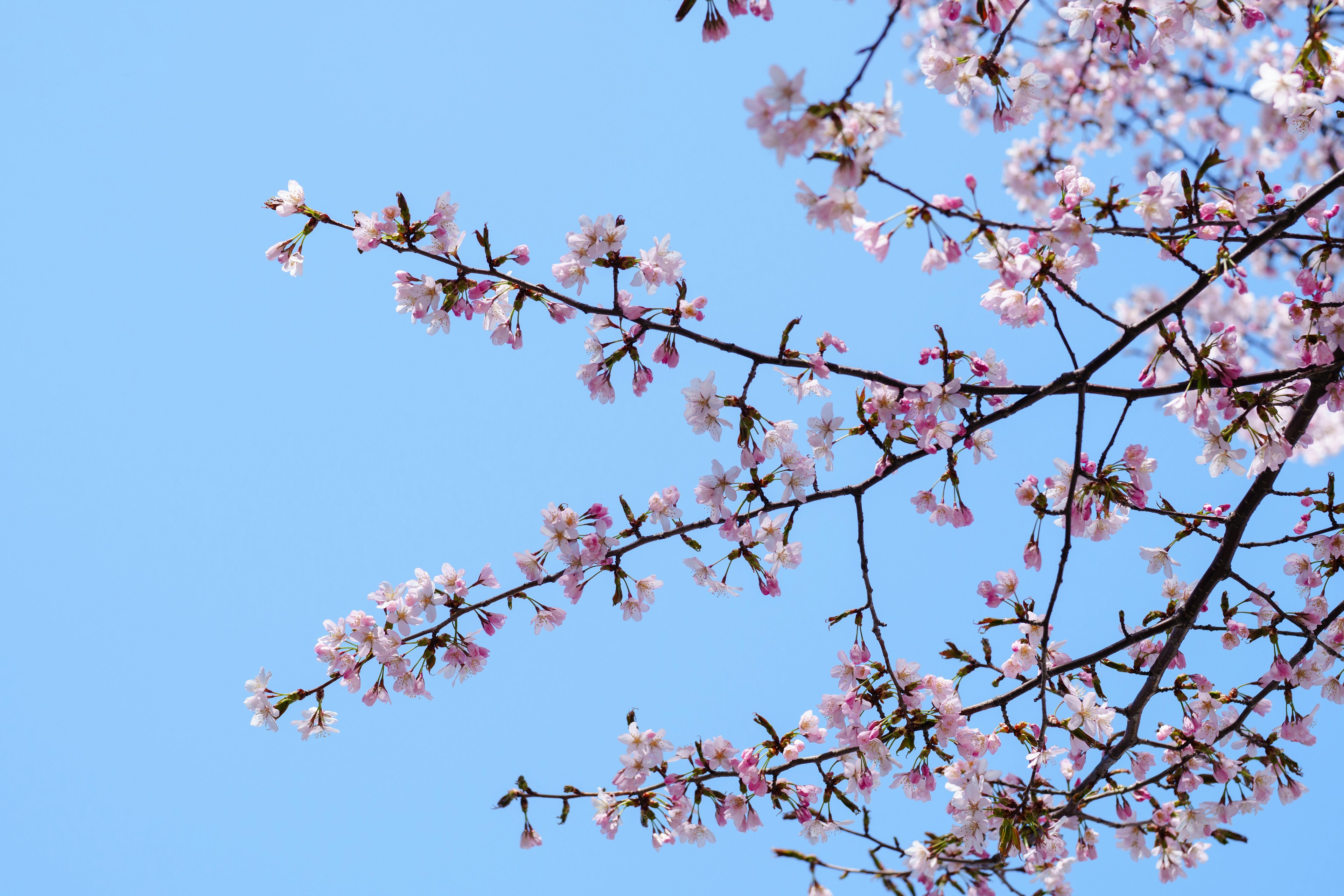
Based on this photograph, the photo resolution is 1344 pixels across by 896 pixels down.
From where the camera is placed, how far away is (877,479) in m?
3.40

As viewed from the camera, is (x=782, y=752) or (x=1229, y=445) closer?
(x=1229, y=445)

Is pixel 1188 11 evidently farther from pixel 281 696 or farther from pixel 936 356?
pixel 281 696

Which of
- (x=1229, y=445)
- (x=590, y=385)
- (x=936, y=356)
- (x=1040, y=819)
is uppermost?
(x=590, y=385)

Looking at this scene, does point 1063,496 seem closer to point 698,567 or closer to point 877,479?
point 877,479

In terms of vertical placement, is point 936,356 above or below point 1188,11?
below

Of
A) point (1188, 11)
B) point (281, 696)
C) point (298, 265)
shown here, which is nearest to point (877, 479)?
point (1188, 11)

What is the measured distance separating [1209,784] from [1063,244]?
272 cm

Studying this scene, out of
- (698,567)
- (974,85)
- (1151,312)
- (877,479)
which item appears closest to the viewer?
(1151,312)

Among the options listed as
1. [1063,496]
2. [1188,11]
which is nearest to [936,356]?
[1063,496]

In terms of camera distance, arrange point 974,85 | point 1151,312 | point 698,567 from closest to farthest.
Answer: point 1151,312 → point 974,85 → point 698,567

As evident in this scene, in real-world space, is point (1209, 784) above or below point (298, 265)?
below

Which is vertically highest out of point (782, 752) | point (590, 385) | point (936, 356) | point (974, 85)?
point (974, 85)

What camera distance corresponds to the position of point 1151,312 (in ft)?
9.50

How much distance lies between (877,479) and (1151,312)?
1.16 meters
